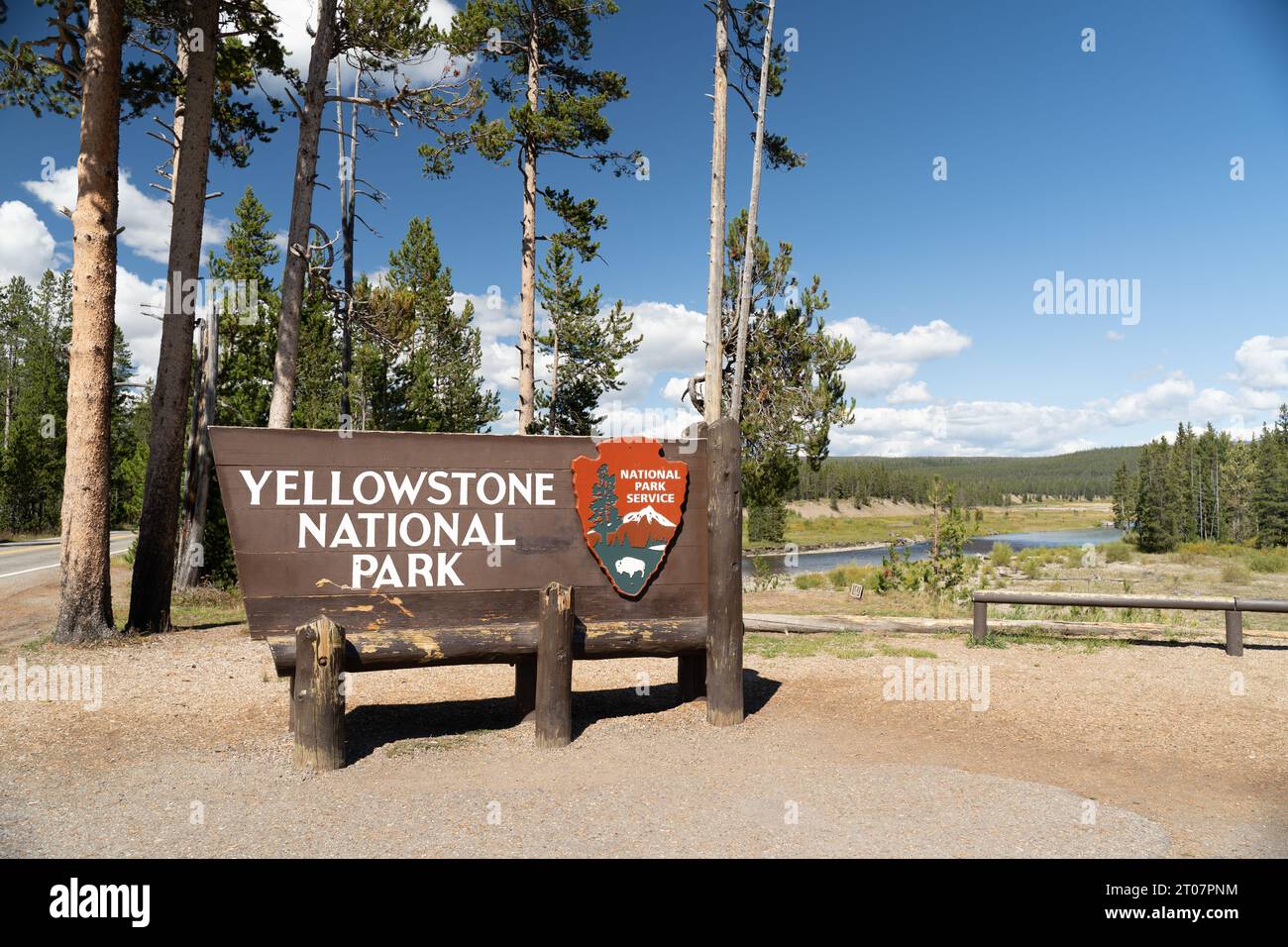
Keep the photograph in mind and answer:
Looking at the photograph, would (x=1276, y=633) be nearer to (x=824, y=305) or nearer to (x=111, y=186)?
(x=824, y=305)

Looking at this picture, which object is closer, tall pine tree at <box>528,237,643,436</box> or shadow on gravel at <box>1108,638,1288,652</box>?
shadow on gravel at <box>1108,638,1288,652</box>

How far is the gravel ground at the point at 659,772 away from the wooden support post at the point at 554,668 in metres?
0.21

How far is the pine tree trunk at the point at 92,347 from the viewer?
9188 mm

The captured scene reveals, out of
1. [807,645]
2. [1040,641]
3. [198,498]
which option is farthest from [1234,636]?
[198,498]

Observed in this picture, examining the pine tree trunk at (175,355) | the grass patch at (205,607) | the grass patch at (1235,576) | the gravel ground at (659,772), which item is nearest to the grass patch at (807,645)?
the gravel ground at (659,772)

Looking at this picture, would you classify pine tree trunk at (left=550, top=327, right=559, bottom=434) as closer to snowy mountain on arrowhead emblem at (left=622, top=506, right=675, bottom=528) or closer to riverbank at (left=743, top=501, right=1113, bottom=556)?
snowy mountain on arrowhead emblem at (left=622, top=506, right=675, bottom=528)

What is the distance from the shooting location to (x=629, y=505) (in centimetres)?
638

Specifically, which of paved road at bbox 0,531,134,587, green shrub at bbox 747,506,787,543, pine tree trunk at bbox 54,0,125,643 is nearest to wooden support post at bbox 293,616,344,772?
pine tree trunk at bbox 54,0,125,643

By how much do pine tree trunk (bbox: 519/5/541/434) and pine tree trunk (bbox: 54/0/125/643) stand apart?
25.0 ft

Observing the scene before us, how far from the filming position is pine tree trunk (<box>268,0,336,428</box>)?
38.9 feet

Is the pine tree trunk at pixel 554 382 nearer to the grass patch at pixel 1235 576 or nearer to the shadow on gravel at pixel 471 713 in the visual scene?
the shadow on gravel at pixel 471 713

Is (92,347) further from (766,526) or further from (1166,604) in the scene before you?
(766,526)
